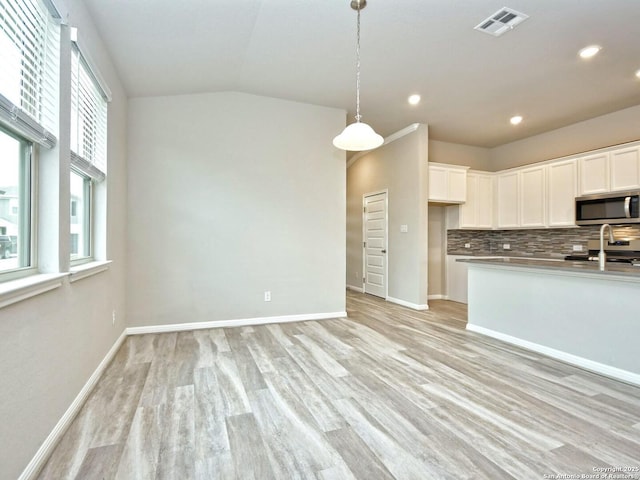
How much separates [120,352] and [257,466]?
7.62 ft

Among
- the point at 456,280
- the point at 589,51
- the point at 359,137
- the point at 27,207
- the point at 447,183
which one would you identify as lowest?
the point at 456,280

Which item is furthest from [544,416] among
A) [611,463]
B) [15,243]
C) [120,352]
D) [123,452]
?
[120,352]

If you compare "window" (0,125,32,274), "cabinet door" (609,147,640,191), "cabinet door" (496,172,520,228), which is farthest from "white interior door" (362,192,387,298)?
"window" (0,125,32,274)

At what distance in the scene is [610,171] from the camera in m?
4.41

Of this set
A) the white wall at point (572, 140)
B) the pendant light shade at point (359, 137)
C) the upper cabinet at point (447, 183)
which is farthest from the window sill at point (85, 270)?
the white wall at point (572, 140)

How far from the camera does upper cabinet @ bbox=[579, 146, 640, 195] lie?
13.8ft

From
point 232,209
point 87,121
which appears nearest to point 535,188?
point 232,209

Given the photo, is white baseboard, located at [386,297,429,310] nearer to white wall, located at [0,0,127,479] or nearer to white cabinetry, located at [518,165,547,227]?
white cabinetry, located at [518,165,547,227]

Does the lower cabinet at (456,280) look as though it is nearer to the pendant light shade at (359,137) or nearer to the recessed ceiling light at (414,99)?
the recessed ceiling light at (414,99)

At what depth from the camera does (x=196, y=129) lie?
4.02 m

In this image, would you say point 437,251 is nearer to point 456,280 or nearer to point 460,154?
point 456,280

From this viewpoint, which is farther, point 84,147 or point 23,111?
point 84,147

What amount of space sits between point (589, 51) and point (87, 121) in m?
4.57

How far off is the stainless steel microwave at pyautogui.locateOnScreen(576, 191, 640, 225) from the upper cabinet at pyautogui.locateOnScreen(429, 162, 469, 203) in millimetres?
1623
